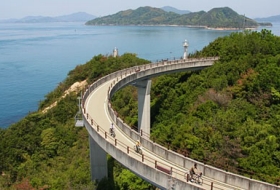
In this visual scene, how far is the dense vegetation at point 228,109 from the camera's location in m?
24.2

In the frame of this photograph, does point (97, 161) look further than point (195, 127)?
No

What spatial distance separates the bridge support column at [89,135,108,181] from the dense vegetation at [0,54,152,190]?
0.81 metres

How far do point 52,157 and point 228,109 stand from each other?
67.3ft

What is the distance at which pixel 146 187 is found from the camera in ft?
82.2

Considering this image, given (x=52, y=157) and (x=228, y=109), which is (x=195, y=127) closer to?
(x=228, y=109)

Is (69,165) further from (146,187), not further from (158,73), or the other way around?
(158,73)

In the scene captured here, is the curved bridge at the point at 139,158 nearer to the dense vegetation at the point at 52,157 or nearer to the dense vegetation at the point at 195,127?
the dense vegetation at the point at 52,157

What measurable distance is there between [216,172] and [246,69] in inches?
1027

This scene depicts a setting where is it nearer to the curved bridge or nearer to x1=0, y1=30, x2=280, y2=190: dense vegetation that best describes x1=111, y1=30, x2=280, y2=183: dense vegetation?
x1=0, y1=30, x2=280, y2=190: dense vegetation

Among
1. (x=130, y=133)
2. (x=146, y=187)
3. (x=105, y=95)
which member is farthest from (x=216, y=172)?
(x=105, y=95)

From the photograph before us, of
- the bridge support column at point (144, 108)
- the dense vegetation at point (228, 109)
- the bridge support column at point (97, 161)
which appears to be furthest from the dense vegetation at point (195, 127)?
the bridge support column at point (144, 108)

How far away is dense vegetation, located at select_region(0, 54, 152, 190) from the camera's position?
26172mm

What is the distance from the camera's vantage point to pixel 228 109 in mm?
32844

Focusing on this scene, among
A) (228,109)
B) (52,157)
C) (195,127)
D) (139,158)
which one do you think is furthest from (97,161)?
(228,109)
